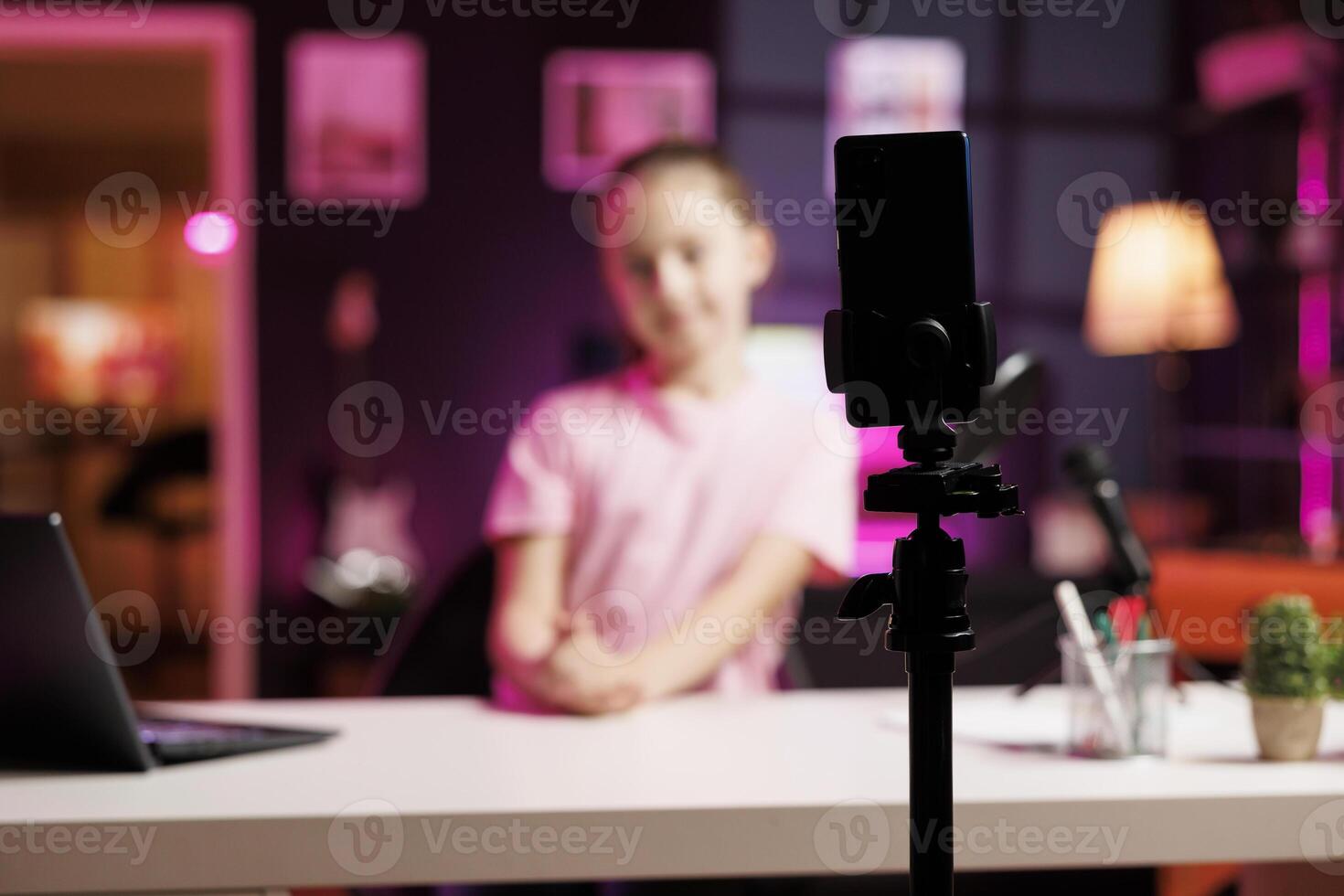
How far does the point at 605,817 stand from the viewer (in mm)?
918

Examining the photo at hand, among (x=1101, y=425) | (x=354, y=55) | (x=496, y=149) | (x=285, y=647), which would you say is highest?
(x=354, y=55)

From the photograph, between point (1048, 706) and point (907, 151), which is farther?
point (1048, 706)

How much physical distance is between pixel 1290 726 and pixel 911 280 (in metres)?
0.58

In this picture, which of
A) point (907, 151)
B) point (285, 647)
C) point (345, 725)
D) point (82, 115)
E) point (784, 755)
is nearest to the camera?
point (907, 151)

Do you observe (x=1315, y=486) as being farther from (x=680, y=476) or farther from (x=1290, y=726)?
(x=1290, y=726)

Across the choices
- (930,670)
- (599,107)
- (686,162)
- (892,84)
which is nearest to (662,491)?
(686,162)

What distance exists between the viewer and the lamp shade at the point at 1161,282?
3.69 meters

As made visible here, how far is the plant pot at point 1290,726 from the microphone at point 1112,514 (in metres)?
0.17

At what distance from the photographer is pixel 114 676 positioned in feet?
3.27

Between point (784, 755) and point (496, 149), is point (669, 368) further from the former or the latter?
point (496, 149)

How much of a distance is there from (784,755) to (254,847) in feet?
1.35

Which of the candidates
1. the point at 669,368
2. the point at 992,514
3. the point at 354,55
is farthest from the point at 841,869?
the point at 354,55

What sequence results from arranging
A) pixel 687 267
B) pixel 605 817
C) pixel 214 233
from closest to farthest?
1. pixel 605 817
2. pixel 687 267
3. pixel 214 233

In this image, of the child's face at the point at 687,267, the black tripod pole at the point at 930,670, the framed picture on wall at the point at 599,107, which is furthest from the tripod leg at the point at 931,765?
the framed picture on wall at the point at 599,107
